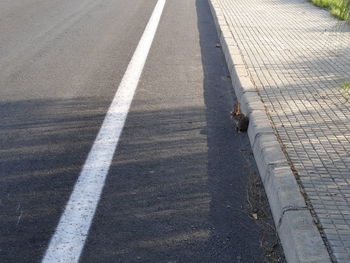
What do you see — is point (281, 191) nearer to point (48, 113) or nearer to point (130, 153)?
point (130, 153)

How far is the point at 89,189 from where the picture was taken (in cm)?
379

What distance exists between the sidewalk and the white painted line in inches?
53.4

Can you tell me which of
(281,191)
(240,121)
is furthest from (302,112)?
(281,191)

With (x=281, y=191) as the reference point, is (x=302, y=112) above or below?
below

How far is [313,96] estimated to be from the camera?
5637 mm

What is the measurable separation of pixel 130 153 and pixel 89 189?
711 mm

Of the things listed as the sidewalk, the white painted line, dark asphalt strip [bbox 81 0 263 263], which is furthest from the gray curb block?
the white painted line

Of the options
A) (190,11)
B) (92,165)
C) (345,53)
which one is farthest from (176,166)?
(190,11)

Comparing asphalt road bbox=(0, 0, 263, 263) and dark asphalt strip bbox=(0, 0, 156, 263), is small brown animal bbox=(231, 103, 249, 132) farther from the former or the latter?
dark asphalt strip bbox=(0, 0, 156, 263)

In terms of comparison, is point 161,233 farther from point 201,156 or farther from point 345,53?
point 345,53

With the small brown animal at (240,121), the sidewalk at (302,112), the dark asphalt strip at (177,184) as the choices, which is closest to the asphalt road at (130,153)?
the dark asphalt strip at (177,184)

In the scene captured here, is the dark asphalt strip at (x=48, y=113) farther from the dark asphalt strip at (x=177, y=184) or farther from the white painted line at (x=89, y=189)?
the dark asphalt strip at (x=177, y=184)

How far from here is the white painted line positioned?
3.13 m

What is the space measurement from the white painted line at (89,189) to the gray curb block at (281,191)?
4.40 ft
